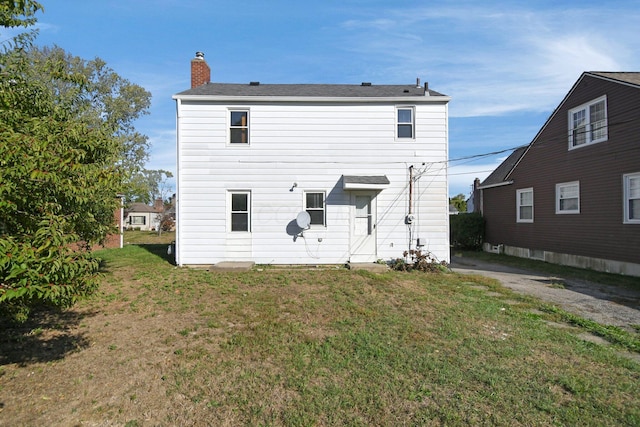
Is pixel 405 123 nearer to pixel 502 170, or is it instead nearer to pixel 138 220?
pixel 502 170

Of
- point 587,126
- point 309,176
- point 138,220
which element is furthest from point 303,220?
point 138,220

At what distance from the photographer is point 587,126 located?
1253cm

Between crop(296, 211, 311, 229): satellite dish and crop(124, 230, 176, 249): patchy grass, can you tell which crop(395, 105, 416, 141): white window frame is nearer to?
crop(296, 211, 311, 229): satellite dish

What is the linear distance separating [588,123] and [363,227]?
8.78 m

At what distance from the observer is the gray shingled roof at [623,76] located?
10992 millimetres

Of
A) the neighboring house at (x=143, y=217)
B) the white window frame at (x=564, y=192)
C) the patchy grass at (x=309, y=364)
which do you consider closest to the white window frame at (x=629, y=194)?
the white window frame at (x=564, y=192)

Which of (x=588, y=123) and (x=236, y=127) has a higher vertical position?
(x=588, y=123)

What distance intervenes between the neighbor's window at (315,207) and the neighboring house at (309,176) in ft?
0.10

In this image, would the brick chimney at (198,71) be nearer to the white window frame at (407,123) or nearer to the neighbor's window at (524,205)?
the white window frame at (407,123)

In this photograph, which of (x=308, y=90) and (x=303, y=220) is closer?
(x=303, y=220)

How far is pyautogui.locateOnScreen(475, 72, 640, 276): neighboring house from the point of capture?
10.9 metres

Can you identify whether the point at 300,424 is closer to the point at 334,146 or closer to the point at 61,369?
the point at 61,369

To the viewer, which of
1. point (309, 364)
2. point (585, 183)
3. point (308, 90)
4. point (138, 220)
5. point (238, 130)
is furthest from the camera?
point (138, 220)

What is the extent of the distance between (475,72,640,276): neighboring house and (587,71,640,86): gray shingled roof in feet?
0.09
